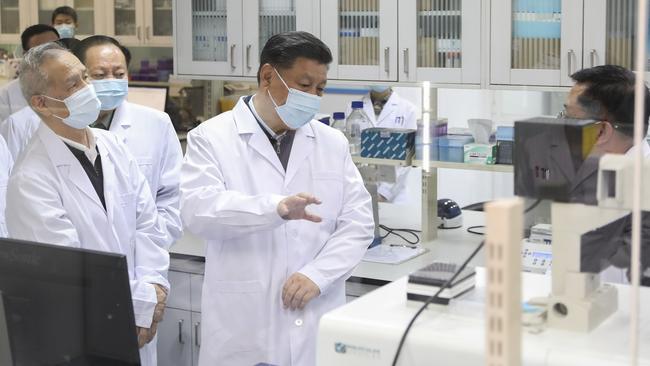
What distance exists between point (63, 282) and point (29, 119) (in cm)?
246

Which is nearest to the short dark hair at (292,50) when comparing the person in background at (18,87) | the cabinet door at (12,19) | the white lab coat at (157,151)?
the white lab coat at (157,151)

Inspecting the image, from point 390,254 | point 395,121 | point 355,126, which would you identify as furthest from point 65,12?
point 390,254

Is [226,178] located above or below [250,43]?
below

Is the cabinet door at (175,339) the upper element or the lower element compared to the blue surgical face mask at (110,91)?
lower

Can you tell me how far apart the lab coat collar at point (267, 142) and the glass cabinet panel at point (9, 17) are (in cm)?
422

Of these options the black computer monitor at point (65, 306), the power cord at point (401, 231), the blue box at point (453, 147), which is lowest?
the power cord at point (401, 231)

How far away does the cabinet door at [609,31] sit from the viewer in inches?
123

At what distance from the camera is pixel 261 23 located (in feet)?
12.7

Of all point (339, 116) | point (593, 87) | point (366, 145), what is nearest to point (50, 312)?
point (593, 87)

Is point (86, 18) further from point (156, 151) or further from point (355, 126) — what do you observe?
point (156, 151)

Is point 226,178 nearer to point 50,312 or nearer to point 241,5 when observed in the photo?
point 50,312

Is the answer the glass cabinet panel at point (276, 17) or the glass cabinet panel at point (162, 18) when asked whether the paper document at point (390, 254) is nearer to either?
the glass cabinet panel at point (276, 17)

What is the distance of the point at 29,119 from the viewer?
3.76 metres

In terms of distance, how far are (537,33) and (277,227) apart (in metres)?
1.46
